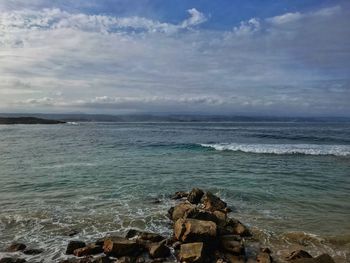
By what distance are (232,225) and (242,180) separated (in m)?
9.42

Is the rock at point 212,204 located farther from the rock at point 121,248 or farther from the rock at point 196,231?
the rock at point 121,248

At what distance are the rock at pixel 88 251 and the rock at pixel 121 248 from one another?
216 mm

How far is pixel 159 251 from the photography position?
1101cm

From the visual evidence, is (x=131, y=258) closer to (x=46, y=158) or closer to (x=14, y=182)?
(x=14, y=182)

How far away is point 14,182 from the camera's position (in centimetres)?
2156

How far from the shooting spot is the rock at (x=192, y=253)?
34.2 feet

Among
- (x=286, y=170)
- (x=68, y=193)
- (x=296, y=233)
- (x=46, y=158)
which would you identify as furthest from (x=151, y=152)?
(x=296, y=233)

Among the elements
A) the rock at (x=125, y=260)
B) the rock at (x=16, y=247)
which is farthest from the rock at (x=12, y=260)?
the rock at (x=125, y=260)

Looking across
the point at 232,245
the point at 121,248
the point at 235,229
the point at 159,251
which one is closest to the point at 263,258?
the point at 232,245

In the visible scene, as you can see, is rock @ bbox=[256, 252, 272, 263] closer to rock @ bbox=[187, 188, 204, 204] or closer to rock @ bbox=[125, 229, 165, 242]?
rock @ bbox=[125, 229, 165, 242]

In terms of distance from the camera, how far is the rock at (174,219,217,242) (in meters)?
11.3

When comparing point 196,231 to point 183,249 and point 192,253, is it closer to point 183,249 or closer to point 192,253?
point 183,249

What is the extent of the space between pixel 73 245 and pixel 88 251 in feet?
2.08

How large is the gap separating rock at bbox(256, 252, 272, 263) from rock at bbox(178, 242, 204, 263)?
→ 1.73 meters
